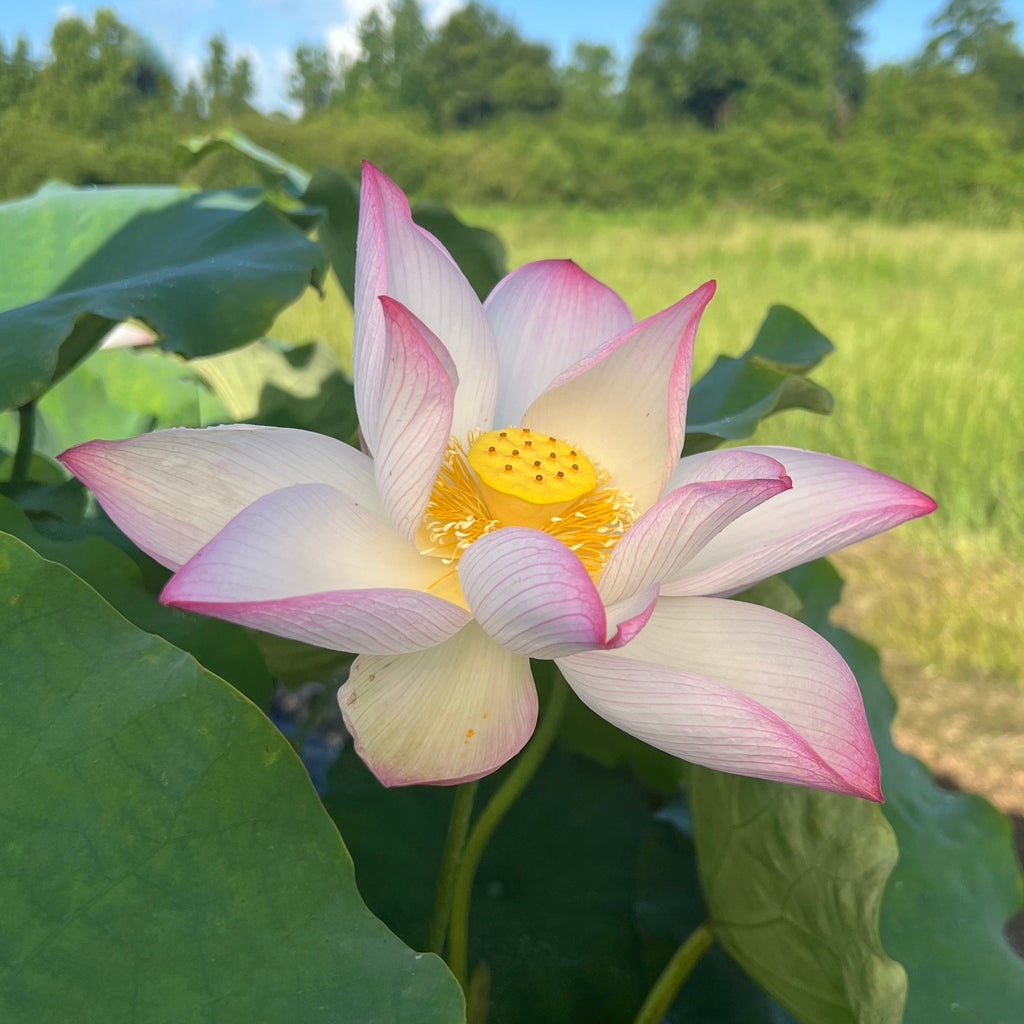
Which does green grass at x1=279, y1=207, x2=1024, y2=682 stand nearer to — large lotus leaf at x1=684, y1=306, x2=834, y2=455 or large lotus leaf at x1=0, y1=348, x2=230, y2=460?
large lotus leaf at x1=684, y1=306, x2=834, y2=455

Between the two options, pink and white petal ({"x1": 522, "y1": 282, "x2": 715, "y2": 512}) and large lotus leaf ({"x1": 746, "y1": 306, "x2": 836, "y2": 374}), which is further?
large lotus leaf ({"x1": 746, "y1": 306, "x2": 836, "y2": 374})

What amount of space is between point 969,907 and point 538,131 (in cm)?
1807

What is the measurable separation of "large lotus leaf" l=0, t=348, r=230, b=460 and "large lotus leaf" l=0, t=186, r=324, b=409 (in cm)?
10

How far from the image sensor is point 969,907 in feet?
1.73

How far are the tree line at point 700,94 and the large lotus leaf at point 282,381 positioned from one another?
10016 millimetres

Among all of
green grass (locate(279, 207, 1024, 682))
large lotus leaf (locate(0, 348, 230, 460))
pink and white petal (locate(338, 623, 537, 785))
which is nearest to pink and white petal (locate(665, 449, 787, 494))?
pink and white petal (locate(338, 623, 537, 785))

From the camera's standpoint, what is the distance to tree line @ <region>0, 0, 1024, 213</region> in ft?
46.7

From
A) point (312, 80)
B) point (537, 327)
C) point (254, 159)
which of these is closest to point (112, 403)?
point (254, 159)

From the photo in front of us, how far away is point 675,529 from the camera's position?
0.33 meters

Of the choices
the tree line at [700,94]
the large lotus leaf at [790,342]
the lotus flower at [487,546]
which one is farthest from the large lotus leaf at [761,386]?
the tree line at [700,94]

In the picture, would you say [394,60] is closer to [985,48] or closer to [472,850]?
[985,48]

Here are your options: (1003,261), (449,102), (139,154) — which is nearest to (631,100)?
(449,102)

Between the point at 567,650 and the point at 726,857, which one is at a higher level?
the point at 567,650

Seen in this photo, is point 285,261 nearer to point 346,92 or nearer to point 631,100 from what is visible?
point 346,92
